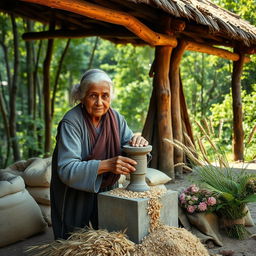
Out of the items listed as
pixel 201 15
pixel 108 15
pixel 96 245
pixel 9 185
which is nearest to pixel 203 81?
pixel 201 15

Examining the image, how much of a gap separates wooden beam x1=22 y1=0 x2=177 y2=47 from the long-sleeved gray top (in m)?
1.30

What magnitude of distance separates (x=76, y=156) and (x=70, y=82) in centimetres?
1264

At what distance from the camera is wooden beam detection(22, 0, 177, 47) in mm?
3076

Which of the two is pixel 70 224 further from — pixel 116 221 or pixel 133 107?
pixel 133 107

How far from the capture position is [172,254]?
185cm

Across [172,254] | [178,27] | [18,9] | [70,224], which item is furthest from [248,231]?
[18,9]

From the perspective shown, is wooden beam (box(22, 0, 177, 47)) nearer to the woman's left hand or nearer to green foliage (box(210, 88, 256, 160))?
the woman's left hand

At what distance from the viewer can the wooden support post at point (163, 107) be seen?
4.81m

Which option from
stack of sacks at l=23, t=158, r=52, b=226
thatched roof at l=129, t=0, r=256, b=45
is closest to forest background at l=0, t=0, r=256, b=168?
thatched roof at l=129, t=0, r=256, b=45

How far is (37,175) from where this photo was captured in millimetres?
3480

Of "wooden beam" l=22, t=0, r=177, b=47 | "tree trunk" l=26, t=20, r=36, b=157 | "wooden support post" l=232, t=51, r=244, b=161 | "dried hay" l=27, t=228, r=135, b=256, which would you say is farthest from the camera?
"tree trunk" l=26, t=20, r=36, b=157

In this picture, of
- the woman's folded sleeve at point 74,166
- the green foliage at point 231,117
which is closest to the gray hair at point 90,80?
the woman's folded sleeve at point 74,166

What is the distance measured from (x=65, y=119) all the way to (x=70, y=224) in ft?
2.22

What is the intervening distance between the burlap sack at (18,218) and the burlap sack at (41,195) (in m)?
0.29
